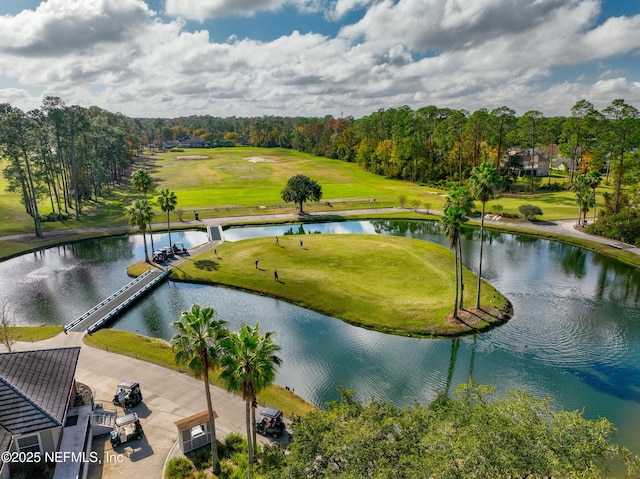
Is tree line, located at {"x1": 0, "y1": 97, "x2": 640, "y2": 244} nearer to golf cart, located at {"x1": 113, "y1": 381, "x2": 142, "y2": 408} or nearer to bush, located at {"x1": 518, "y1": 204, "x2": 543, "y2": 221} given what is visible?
bush, located at {"x1": 518, "y1": 204, "x2": 543, "y2": 221}

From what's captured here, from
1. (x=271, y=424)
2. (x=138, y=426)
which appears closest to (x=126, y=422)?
(x=138, y=426)

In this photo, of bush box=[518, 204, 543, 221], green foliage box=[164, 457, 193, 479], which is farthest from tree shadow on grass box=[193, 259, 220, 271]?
bush box=[518, 204, 543, 221]

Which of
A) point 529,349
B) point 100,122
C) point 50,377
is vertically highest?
point 100,122

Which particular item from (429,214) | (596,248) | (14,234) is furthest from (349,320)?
(14,234)

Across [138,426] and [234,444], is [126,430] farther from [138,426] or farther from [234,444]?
[234,444]

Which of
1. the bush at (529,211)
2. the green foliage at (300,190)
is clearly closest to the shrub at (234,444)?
the green foliage at (300,190)

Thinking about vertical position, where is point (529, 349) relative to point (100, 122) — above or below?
below

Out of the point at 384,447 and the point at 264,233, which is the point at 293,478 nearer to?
the point at 384,447
